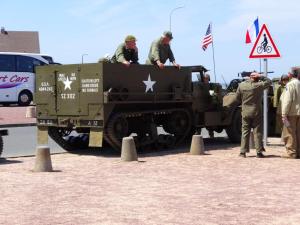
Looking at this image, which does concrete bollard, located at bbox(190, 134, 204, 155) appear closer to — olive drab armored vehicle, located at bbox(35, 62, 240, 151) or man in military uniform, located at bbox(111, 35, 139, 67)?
olive drab armored vehicle, located at bbox(35, 62, 240, 151)

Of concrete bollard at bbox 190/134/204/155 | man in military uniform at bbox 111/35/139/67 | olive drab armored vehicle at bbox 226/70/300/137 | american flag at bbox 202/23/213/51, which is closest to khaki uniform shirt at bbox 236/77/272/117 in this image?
concrete bollard at bbox 190/134/204/155

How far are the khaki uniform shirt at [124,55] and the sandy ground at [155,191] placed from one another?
2336mm

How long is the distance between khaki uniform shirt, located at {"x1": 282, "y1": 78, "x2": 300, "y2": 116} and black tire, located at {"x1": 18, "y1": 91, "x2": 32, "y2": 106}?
25651 mm

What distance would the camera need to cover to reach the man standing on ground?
12172 mm

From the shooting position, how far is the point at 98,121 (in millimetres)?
12945

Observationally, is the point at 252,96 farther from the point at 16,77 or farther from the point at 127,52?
the point at 16,77

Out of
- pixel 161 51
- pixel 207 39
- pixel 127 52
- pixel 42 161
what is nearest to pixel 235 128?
pixel 161 51

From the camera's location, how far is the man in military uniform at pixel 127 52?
13.7m

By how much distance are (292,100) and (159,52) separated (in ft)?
11.5

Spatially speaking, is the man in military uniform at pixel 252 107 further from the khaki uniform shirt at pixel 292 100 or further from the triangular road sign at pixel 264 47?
the triangular road sign at pixel 264 47

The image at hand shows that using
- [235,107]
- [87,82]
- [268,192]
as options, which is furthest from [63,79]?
[268,192]

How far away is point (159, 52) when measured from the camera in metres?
14.2

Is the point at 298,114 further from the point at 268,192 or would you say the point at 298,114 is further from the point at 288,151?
the point at 268,192

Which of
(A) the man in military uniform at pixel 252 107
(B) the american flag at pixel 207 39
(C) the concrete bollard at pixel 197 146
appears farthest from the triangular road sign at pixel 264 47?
(B) the american flag at pixel 207 39
